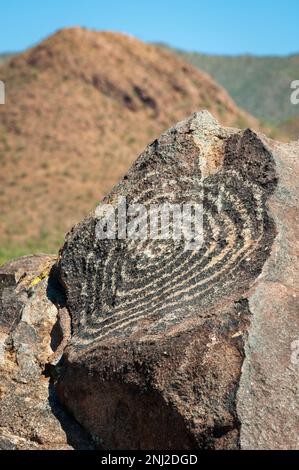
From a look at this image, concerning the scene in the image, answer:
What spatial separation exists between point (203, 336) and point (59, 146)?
73.4 feet

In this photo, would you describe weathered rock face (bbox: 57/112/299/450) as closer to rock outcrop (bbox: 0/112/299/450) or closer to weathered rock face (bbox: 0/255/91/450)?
rock outcrop (bbox: 0/112/299/450)

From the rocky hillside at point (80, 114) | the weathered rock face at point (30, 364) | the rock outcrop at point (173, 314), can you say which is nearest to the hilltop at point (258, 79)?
the rocky hillside at point (80, 114)

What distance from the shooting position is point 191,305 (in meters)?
3.99

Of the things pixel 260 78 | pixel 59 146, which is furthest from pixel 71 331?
pixel 260 78

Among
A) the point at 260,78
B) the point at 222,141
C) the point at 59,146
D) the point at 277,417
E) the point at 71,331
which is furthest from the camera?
the point at 260,78

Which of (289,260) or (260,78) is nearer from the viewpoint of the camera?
(289,260)

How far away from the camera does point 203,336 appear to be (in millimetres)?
3648

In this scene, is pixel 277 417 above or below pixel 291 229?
below

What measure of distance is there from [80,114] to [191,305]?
23.6m

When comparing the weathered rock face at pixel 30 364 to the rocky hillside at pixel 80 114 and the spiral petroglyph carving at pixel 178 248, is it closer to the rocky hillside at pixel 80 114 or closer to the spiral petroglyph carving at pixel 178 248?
the spiral petroglyph carving at pixel 178 248

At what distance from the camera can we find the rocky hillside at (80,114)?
22.8 m

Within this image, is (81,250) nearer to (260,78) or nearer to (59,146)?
(59,146)

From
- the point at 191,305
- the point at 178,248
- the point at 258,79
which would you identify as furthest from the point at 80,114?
the point at 258,79

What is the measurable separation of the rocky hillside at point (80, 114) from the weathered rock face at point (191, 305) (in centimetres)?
1593
